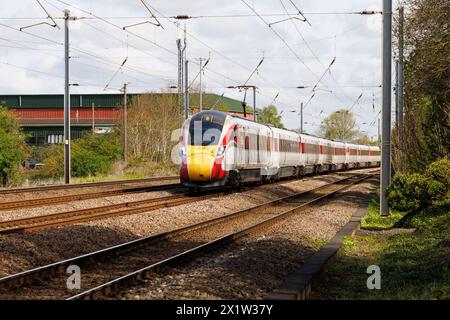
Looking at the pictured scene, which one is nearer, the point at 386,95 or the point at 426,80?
the point at 386,95

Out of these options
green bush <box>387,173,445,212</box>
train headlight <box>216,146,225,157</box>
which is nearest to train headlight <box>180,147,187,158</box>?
train headlight <box>216,146,225,157</box>

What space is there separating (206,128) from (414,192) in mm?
8969

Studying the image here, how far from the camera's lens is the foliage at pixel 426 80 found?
16984 mm

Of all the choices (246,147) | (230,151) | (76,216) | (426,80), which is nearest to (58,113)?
(246,147)

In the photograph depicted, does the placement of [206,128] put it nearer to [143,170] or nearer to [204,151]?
[204,151]

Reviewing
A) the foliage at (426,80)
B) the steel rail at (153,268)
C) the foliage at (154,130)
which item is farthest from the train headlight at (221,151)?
the foliage at (154,130)

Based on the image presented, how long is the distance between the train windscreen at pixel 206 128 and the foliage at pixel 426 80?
6.87m

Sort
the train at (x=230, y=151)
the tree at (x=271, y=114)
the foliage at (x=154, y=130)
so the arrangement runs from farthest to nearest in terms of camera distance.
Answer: the tree at (x=271, y=114)
the foliage at (x=154, y=130)
the train at (x=230, y=151)

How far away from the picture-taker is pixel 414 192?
17.7 meters

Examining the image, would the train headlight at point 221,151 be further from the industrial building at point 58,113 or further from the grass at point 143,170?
the industrial building at point 58,113
